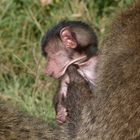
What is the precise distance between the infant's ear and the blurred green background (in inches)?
40.6

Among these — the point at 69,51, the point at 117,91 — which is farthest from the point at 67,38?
the point at 117,91

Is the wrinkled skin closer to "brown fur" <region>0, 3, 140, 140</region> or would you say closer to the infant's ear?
the infant's ear

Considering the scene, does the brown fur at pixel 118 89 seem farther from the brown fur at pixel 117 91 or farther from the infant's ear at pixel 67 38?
the infant's ear at pixel 67 38

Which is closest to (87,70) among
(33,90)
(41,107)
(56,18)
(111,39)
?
(111,39)

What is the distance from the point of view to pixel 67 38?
3447 millimetres

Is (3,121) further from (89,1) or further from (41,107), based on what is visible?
(89,1)

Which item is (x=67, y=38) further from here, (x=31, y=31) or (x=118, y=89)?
(x=31, y=31)

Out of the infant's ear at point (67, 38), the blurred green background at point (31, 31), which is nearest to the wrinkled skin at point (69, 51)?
the infant's ear at point (67, 38)

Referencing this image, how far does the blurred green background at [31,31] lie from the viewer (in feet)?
15.5

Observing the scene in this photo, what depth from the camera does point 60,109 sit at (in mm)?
3213

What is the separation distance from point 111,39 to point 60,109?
74cm

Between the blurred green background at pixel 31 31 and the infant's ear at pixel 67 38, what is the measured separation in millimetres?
1031

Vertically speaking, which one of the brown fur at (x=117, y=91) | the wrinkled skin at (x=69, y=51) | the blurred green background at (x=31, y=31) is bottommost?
the blurred green background at (x=31, y=31)

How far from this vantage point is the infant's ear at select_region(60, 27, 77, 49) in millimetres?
3451
